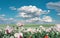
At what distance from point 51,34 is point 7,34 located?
2.60 feet

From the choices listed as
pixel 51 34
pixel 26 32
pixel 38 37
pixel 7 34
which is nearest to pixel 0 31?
pixel 7 34

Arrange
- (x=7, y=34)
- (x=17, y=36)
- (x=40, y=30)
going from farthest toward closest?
1. (x=40, y=30)
2. (x=7, y=34)
3. (x=17, y=36)

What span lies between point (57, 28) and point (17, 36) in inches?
32.9

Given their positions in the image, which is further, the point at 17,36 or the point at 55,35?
the point at 55,35

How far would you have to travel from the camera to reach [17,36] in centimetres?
279

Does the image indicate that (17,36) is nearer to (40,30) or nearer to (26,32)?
(26,32)

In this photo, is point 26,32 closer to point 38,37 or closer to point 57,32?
point 38,37

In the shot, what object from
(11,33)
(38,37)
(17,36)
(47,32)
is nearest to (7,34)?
(11,33)

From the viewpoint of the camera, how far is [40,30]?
3.31m

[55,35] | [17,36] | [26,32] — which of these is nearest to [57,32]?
[55,35]

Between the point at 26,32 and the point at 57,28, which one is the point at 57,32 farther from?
the point at 26,32

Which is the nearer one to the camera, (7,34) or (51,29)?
(7,34)

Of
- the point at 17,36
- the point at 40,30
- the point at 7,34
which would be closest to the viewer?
the point at 17,36

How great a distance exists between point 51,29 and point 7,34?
33.5 inches
